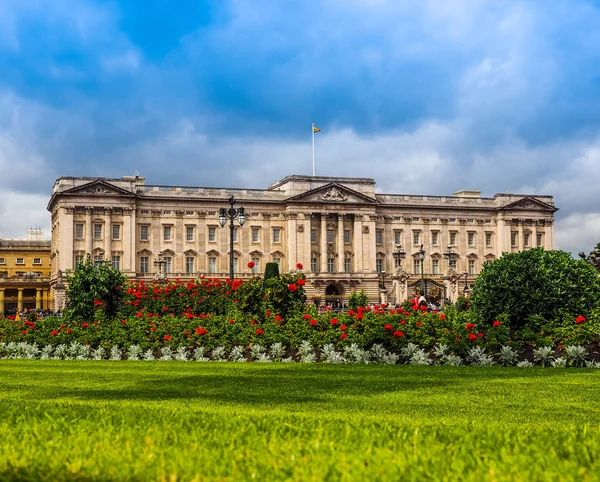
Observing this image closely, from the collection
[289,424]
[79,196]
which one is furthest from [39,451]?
[79,196]

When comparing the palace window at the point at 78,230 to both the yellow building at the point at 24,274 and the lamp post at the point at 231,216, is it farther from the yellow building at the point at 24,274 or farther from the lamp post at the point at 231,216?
the lamp post at the point at 231,216

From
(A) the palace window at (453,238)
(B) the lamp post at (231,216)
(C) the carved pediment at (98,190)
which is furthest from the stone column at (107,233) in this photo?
(B) the lamp post at (231,216)

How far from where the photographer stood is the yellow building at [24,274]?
8369 cm

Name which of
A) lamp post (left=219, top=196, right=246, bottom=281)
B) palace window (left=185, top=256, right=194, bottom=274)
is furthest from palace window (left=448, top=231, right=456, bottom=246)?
lamp post (left=219, top=196, right=246, bottom=281)

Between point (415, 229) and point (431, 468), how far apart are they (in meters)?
83.6

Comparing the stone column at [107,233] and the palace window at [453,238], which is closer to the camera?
the stone column at [107,233]

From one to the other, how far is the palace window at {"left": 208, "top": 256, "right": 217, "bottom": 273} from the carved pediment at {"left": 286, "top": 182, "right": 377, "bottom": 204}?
385 inches

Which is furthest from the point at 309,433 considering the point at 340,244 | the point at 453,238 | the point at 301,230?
the point at 453,238

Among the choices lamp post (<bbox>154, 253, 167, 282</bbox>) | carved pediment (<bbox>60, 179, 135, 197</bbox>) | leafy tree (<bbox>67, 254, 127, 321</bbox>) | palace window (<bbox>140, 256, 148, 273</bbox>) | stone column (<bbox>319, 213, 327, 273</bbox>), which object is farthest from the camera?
stone column (<bbox>319, 213, 327, 273</bbox>)

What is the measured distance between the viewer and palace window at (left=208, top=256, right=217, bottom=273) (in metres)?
80.9

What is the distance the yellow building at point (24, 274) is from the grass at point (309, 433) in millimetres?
75861

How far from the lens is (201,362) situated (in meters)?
17.3

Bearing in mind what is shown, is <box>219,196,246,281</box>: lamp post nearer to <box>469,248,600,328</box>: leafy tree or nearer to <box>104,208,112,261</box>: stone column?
<box>469,248,600,328</box>: leafy tree

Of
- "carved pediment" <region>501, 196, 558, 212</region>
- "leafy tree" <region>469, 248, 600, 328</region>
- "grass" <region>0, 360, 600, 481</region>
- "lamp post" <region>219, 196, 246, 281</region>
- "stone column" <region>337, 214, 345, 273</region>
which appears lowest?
"grass" <region>0, 360, 600, 481</region>
